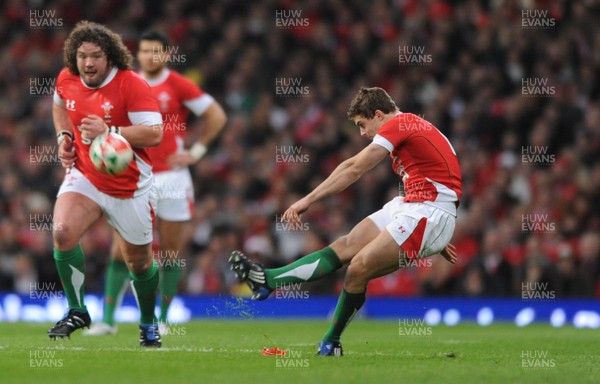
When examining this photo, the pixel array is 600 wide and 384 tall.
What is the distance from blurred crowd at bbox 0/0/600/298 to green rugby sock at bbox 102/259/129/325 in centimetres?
537

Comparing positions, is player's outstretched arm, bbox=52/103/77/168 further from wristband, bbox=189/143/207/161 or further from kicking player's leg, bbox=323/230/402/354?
wristband, bbox=189/143/207/161

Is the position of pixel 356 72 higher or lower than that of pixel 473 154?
higher

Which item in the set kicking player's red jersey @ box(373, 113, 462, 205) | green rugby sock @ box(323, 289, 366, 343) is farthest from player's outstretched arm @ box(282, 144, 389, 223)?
green rugby sock @ box(323, 289, 366, 343)

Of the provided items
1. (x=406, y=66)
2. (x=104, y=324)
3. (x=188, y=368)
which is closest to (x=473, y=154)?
(x=406, y=66)

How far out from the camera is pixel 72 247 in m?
9.14

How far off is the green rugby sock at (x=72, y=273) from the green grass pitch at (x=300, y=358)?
39 cm

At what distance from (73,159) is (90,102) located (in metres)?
0.49

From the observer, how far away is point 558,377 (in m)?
7.51

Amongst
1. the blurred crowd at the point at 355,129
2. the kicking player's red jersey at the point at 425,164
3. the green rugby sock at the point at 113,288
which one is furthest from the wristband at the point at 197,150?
the blurred crowd at the point at 355,129

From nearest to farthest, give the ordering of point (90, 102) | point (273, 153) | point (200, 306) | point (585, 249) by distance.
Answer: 1. point (90, 102)
2. point (585, 249)
3. point (200, 306)
4. point (273, 153)

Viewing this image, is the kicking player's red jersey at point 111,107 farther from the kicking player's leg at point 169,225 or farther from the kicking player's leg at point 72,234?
the kicking player's leg at point 169,225

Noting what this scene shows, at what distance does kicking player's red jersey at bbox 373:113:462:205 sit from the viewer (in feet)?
29.7

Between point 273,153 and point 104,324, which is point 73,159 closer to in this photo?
point 104,324

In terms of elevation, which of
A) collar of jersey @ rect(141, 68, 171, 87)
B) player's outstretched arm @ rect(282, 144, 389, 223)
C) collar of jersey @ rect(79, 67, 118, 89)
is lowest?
player's outstretched arm @ rect(282, 144, 389, 223)
